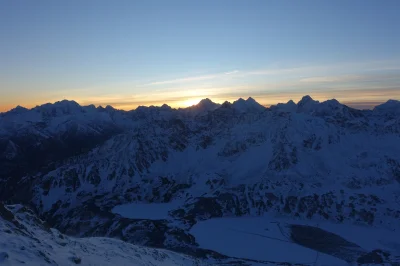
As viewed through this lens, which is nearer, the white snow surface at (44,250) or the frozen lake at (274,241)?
the white snow surface at (44,250)

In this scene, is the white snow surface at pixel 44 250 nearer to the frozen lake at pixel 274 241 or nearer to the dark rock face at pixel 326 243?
the frozen lake at pixel 274 241

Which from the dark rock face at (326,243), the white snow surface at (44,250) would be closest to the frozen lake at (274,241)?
the dark rock face at (326,243)

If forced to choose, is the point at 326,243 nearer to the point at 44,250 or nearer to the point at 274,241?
the point at 274,241

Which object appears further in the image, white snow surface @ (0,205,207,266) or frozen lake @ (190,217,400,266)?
frozen lake @ (190,217,400,266)

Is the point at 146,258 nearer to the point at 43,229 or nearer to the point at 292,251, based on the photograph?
the point at 43,229

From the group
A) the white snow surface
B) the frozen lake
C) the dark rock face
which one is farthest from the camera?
the dark rock face

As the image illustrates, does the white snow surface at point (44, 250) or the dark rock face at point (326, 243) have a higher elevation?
the white snow surface at point (44, 250)

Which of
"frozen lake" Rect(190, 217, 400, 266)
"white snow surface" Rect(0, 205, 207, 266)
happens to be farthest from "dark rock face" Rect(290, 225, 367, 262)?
"white snow surface" Rect(0, 205, 207, 266)

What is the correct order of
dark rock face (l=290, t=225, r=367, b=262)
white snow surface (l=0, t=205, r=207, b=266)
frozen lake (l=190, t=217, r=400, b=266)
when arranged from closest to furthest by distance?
white snow surface (l=0, t=205, r=207, b=266) < frozen lake (l=190, t=217, r=400, b=266) < dark rock face (l=290, t=225, r=367, b=262)

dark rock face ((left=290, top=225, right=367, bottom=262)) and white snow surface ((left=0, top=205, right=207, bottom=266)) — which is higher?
white snow surface ((left=0, top=205, right=207, bottom=266))

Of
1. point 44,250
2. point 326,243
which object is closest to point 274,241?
point 326,243

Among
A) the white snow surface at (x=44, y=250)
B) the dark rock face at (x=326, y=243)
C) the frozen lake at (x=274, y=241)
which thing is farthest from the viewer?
the dark rock face at (x=326, y=243)

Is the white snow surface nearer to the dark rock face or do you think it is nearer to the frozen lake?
the frozen lake
